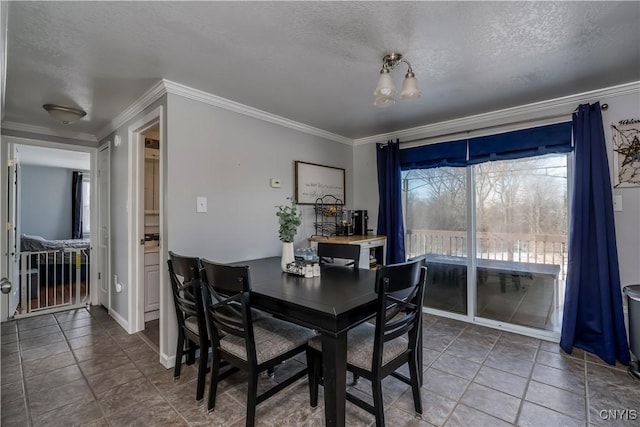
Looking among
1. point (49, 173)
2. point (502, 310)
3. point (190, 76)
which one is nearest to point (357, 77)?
point (190, 76)

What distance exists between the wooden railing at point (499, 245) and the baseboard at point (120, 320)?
128 inches

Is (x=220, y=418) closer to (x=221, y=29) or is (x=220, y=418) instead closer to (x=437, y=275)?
(x=221, y=29)

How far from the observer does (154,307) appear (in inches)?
132

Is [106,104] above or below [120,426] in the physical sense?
above

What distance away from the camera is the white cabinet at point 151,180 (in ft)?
11.9

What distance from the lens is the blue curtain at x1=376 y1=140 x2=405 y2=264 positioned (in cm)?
367

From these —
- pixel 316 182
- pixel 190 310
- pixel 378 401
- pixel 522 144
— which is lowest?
pixel 378 401

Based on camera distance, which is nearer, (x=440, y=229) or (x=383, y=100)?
(x=383, y=100)

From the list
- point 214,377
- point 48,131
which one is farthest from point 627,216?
point 48,131

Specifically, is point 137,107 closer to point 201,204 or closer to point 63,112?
point 63,112

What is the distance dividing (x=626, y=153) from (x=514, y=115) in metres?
0.91

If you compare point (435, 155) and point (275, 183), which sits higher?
point (435, 155)

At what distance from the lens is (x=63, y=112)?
2.75 metres

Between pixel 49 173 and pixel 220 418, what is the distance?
7.89 metres
